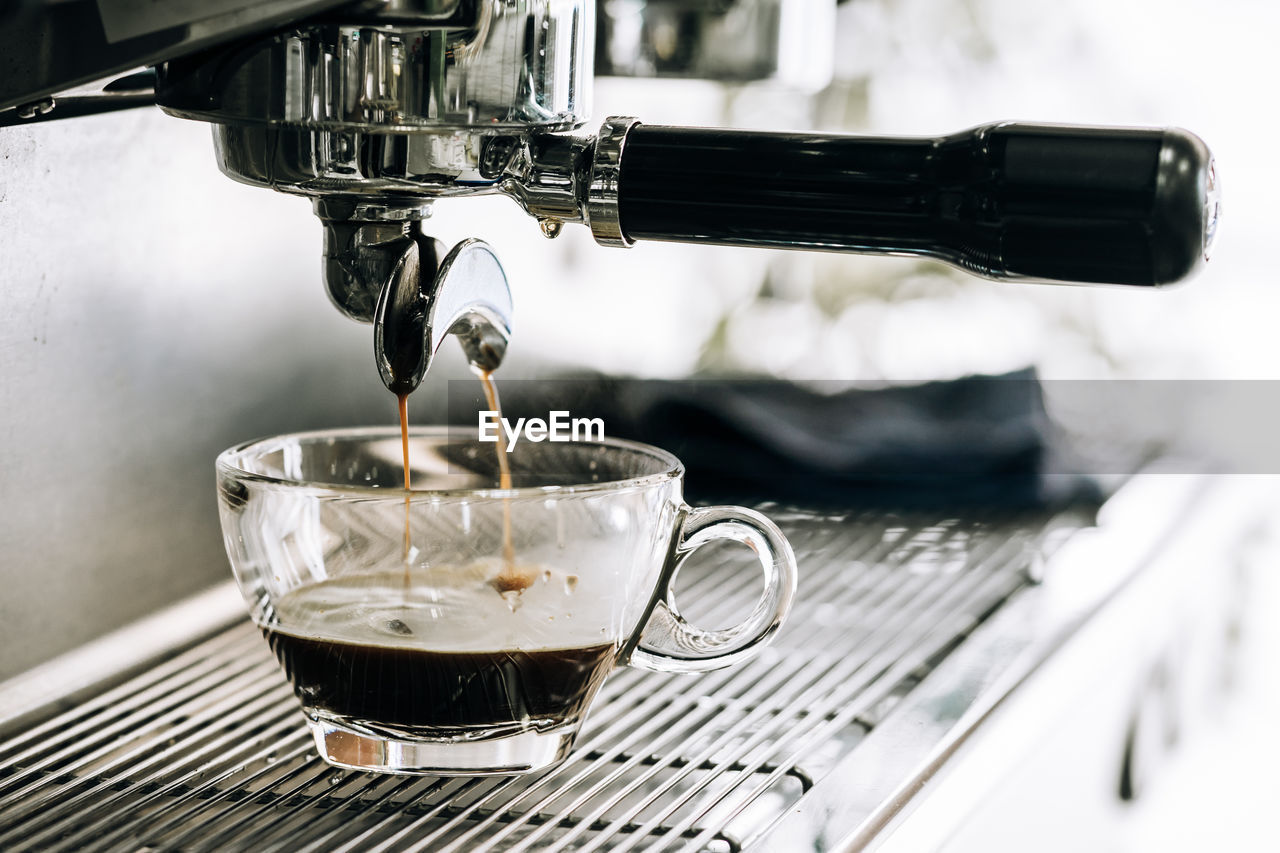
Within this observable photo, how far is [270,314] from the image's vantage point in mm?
563

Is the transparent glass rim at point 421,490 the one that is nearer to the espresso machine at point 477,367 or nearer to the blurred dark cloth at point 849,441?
the espresso machine at point 477,367

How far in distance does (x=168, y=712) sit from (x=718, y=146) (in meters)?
0.26

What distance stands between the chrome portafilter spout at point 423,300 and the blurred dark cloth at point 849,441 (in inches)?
14.4

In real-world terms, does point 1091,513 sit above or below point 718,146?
below

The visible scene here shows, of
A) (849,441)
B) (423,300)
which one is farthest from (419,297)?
(849,441)

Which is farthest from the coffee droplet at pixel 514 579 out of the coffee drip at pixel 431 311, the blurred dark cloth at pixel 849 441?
the blurred dark cloth at pixel 849 441

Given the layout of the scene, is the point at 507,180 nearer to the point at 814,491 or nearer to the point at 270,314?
the point at 270,314

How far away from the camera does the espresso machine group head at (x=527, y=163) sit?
0.27 meters

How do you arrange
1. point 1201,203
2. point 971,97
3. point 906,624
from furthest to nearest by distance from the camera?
point 971,97 < point 906,624 < point 1201,203

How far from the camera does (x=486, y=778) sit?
0.38m

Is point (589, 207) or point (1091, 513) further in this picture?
point (1091, 513)

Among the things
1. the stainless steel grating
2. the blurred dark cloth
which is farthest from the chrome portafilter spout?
the blurred dark cloth

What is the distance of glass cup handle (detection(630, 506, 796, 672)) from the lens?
387 millimetres

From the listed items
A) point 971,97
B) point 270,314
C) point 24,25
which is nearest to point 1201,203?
point 24,25
